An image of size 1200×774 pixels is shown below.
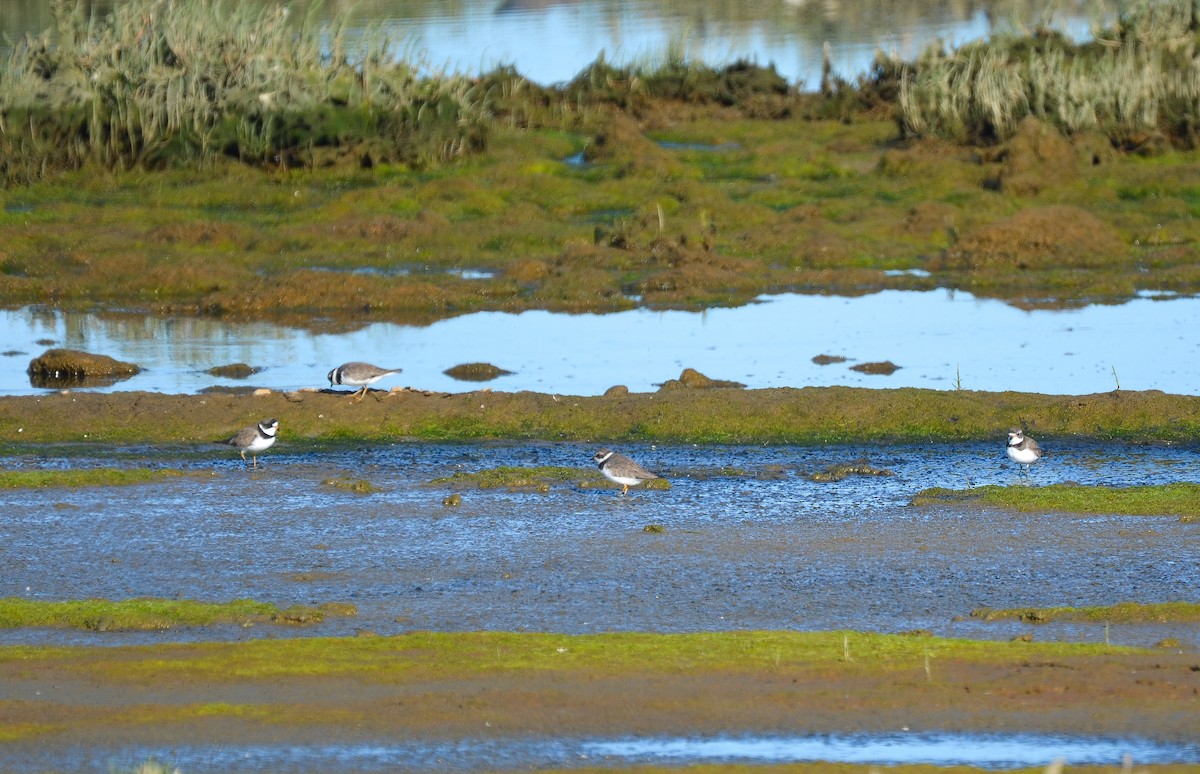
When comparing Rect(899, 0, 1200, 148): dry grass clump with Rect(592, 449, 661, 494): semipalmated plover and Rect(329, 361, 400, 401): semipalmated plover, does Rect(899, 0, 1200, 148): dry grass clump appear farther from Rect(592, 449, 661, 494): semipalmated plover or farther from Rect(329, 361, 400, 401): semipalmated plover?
Rect(592, 449, 661, 494): semipalmated plover

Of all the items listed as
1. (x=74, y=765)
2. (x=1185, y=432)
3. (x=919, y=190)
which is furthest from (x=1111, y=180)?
(x=74, y=765)

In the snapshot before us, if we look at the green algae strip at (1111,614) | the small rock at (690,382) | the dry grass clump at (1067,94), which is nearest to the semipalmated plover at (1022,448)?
the green algae strip at (1111,614)

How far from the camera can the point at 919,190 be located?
22.7 m

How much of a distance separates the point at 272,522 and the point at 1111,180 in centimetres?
1602

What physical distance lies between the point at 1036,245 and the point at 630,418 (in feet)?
29.8

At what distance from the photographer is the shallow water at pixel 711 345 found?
46.5 feet

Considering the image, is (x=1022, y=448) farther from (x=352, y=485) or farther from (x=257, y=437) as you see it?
(x=257, y=437)

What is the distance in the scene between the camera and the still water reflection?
119ft

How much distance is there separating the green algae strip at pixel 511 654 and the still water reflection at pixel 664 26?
24451 millimetres

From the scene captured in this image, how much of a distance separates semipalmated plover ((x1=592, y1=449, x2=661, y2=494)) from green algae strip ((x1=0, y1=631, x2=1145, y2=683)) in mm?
2808

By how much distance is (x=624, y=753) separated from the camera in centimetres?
610

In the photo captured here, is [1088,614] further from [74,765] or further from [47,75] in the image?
[47,75]

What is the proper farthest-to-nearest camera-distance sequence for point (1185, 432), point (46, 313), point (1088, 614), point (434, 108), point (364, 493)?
point (434, 108) → point (46, 313) → point (1185, 432) → point (364, 493) → point (1088, 614)

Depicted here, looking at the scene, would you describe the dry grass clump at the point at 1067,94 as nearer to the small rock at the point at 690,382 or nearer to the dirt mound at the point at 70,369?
the small rock at the point at 690,382
